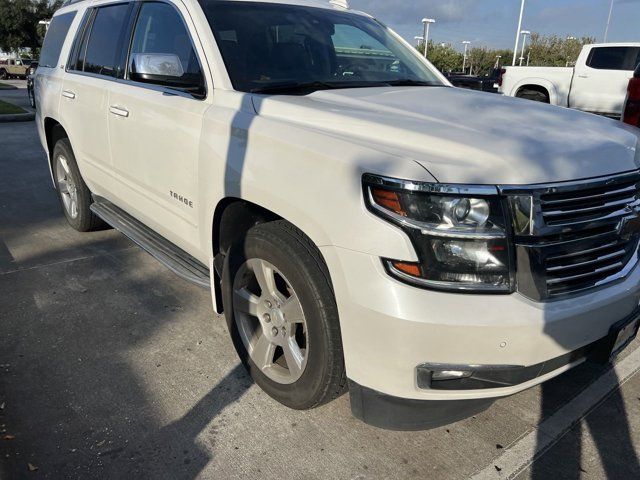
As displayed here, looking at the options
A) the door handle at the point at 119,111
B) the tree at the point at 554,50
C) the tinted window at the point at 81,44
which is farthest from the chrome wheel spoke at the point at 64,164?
the tree at the point at 554,50

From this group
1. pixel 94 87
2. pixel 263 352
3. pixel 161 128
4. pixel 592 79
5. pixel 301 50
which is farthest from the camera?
pixel 592 79

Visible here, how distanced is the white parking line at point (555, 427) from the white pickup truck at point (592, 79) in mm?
11343

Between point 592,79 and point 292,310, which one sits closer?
point 292,310

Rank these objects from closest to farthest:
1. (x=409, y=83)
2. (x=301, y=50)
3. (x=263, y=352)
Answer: (x=263, y=352) < (x=301, y=50) < (x=409, y=83)

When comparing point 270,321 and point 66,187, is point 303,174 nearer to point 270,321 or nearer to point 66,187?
point 270,321

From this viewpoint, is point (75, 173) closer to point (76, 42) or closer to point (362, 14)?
point (76, 42)

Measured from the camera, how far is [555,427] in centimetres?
261

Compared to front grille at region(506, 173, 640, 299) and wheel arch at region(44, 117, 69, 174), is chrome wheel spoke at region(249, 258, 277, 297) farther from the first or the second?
wheel arch at region(44, 117, 69, 174)

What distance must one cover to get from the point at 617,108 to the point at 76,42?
12038 mm

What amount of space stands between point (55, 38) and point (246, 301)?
13.0 ft

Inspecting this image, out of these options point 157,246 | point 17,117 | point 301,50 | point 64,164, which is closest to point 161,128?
point 157,246

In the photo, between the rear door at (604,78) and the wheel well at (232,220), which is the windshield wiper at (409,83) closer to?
the wheel well at (232,220)

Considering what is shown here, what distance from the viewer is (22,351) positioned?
312 centimetres

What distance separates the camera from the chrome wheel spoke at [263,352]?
272 cm
